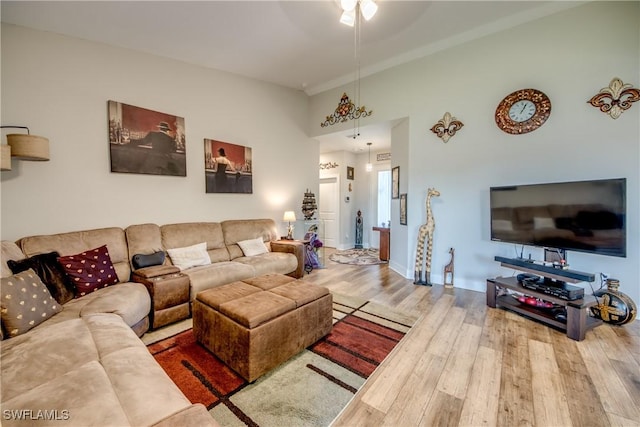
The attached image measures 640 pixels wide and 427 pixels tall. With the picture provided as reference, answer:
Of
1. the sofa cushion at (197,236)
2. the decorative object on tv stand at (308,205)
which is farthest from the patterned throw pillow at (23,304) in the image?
the decorative object on tv stand at (308,205)

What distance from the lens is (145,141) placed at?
3.19m

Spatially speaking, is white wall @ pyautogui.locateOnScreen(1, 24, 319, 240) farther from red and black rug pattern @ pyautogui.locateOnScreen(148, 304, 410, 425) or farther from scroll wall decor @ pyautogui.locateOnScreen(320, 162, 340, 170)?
scroll wall decor @ pyautogui.locateOnScreen(320, 162, 340, 170)

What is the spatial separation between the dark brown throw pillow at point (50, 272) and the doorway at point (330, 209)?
16.7ft

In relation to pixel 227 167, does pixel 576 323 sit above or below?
below

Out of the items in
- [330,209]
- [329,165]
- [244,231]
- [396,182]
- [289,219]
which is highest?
[329,165]

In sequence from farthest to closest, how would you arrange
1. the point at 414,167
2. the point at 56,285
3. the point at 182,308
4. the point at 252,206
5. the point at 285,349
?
the point at 252,206 → the point at 414,167 → the point at 182,308 → the point at 56,285 → the point at 285,349

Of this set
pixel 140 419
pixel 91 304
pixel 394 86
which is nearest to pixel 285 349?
pixel 140 419

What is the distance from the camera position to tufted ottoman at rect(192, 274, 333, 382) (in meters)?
1.72

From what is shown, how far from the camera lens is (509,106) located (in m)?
3.19

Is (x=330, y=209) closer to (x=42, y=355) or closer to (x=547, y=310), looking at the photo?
(x=547, y=310)

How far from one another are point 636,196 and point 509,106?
157 cm

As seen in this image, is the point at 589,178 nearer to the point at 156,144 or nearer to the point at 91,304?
the point at 91,304

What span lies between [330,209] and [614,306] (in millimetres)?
5289

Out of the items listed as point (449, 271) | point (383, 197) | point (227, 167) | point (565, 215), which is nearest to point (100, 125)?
point (227, 167)
